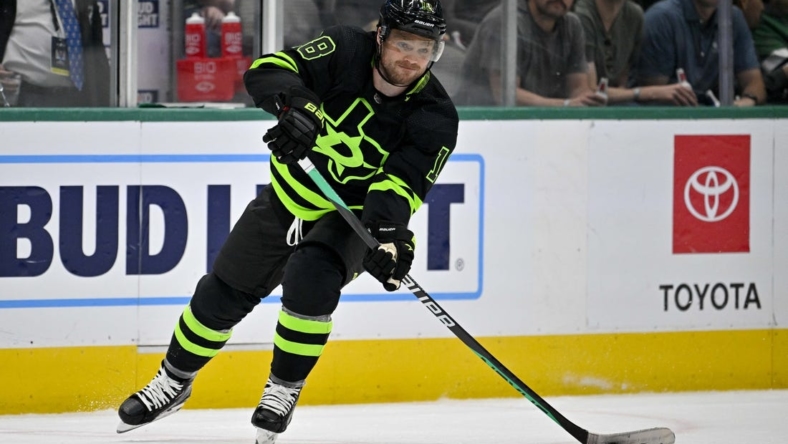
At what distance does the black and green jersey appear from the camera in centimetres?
342

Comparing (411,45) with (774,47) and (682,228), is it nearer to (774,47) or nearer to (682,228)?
(682,228)

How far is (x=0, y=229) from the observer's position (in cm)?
412

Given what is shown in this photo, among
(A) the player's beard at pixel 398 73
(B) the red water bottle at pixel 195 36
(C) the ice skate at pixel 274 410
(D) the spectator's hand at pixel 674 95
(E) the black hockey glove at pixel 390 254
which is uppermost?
(B) the red water bottle at pixel 195 36

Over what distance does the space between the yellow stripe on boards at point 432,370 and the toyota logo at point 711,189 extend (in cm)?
44

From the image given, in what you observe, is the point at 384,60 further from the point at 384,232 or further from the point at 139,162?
the point at 139,162

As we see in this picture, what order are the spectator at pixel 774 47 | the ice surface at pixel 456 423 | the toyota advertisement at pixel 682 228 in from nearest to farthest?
the ice surface at pixel 456 423
the toyota advertisement at pixel 682 228
the spectator at pixel 774 47

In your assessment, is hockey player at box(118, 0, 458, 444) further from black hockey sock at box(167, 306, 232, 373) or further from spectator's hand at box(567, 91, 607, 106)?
spectator's hand at box(567, 91, 607, 106)

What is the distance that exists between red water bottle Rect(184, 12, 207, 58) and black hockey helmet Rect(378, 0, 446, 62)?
1.24 m

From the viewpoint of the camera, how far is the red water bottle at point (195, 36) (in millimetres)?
4453

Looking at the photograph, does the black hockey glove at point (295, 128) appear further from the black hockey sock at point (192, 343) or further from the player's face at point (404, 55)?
the black hockey sock at point (192, 343)

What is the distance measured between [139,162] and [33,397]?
813 millimetres

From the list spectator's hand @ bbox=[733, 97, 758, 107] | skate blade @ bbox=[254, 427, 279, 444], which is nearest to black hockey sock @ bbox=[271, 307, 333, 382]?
skate blade @ bbox=[254, 427, 279, 444]

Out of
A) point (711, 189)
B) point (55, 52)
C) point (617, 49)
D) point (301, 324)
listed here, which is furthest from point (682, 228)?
point (55, 52)

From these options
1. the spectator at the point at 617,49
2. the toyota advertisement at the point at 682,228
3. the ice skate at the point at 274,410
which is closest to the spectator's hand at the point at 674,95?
the spectator at the point at 617,49
